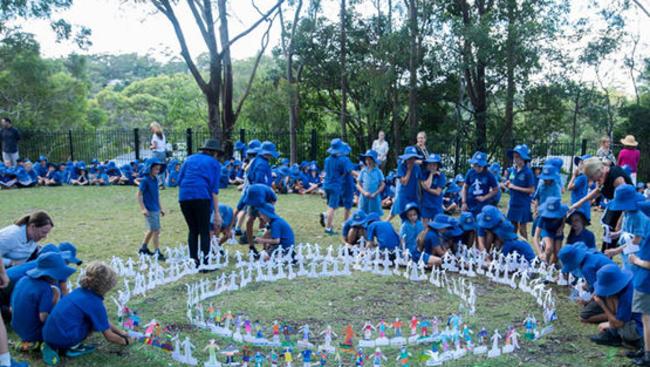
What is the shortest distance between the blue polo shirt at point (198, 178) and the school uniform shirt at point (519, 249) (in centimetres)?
409

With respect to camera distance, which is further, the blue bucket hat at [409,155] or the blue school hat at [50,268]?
the blue bucket hat at [409,155]

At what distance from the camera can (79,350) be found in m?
4.49

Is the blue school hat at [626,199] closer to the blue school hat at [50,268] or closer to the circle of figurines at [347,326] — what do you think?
the circle of figurines at [347,326]

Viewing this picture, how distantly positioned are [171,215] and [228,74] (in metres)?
11.1

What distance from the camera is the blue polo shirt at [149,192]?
7.75 meters

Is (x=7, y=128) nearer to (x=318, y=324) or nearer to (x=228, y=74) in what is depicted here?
(x=228, y=74)

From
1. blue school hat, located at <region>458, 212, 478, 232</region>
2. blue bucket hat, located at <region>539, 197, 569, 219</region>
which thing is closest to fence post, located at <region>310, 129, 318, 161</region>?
blue school hat, located at <region>458, 212, 478, 232</region>

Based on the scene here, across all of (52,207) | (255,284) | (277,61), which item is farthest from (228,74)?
(255,284)

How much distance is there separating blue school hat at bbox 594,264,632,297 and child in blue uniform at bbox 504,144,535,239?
12.1ft

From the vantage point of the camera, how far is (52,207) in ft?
43.6

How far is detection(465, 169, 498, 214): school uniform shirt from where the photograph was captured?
8539 millimetres

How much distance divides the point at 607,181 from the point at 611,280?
2.57 metres

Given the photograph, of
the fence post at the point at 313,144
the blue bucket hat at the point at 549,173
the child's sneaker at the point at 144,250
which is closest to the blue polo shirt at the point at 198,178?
the child's sneaker at the point at 144,250

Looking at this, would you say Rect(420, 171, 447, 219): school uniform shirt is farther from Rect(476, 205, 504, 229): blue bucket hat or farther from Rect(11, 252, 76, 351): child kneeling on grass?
Rect(11, 252, 76, 351): child kneeling on grass
